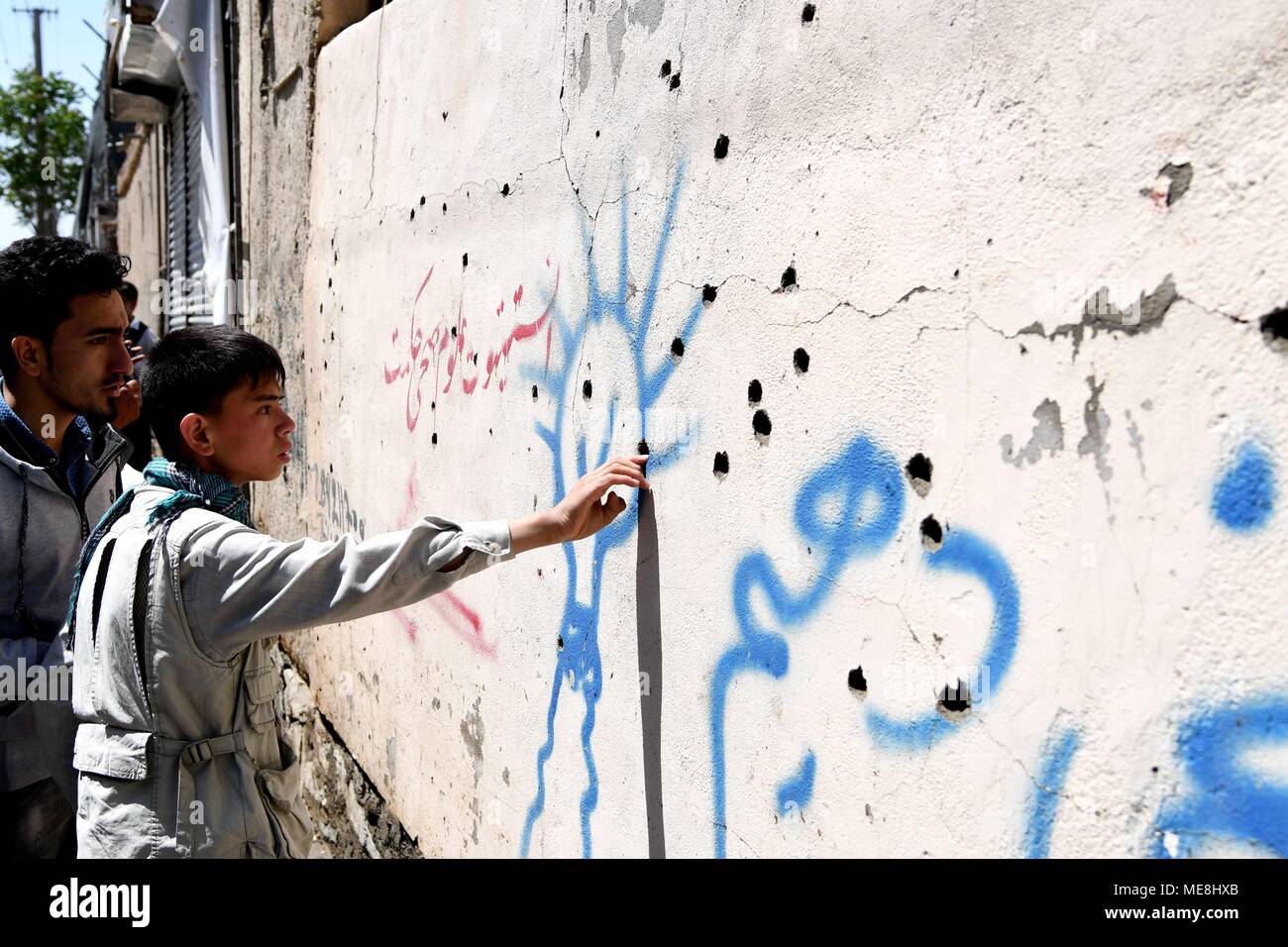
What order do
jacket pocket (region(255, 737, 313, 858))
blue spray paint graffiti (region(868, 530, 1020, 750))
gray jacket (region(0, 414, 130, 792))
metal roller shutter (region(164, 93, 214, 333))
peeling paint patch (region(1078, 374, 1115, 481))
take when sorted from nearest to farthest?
peeling paint patch (region(1078, 374, 1115, 481)), blue spray paint graffiti (region(868, 530, 1020, 750)), jacket pocket (region(255, 737, 313, 858)), gray jacket (region(0, 414, 130, 792)), metal roller shutter (region(164, 93, 214, 333))

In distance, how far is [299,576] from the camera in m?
1.66

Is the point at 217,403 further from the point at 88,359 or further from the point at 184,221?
the point at 184,221

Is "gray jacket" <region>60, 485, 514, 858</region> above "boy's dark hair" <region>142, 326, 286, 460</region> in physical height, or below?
below

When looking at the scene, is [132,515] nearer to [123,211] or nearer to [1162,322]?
[1162,322]

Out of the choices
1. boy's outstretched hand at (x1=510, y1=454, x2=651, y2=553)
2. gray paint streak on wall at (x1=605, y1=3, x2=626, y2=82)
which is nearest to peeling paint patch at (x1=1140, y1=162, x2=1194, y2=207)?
boy's outstretched hand at (x1=510, y1=454, x2=651, y2=553)

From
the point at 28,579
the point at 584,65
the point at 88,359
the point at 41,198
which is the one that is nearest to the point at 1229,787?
the point at 584,65

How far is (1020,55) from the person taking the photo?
3.82 ft

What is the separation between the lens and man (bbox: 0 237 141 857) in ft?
7.30

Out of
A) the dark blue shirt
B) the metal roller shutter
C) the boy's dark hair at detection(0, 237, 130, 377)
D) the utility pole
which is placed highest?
the utility pole

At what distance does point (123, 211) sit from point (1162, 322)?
17.9 m

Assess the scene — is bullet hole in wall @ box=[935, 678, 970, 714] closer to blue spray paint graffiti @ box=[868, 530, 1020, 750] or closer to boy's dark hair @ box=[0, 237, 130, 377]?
blue spray paint graffiti @ box=[868, 530, 1020, 750]

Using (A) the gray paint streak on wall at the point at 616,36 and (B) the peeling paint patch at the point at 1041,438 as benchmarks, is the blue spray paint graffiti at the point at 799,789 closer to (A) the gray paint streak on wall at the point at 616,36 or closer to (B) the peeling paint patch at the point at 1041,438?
(B) the peeling paint patch at the point at 1041,438

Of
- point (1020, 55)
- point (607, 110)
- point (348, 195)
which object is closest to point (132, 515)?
point (607, 110)

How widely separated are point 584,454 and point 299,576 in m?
0.68
